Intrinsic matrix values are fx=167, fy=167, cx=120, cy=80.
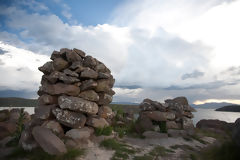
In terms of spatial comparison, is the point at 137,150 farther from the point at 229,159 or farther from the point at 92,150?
the point at 229,159

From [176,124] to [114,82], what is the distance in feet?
25.9

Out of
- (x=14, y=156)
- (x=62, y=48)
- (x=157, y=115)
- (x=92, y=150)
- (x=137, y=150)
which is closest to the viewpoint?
(x=14, y=156)

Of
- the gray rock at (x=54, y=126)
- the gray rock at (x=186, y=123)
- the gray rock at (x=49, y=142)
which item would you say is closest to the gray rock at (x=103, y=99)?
the gray rock at (x=54, y=126)

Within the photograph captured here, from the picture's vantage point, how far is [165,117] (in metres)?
16.2

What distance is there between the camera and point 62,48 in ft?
41.2

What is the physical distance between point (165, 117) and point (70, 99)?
9727 millimetres

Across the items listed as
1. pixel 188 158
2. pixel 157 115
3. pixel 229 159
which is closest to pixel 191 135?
pixel 157 115

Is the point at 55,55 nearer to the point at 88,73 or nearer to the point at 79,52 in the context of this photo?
the point at 79,52

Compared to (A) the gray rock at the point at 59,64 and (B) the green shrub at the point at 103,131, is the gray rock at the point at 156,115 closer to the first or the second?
(B) the green shrub at the point at 103,131

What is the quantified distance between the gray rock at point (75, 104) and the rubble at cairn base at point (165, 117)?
5.87m

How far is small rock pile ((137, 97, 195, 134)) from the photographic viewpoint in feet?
51.1

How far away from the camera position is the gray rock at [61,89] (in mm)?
10883

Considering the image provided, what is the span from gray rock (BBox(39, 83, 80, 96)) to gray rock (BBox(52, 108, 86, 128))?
117cm

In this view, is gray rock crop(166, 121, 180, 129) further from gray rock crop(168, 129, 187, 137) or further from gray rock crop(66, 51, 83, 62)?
gray rock crop(66, 51, 83, 62)
